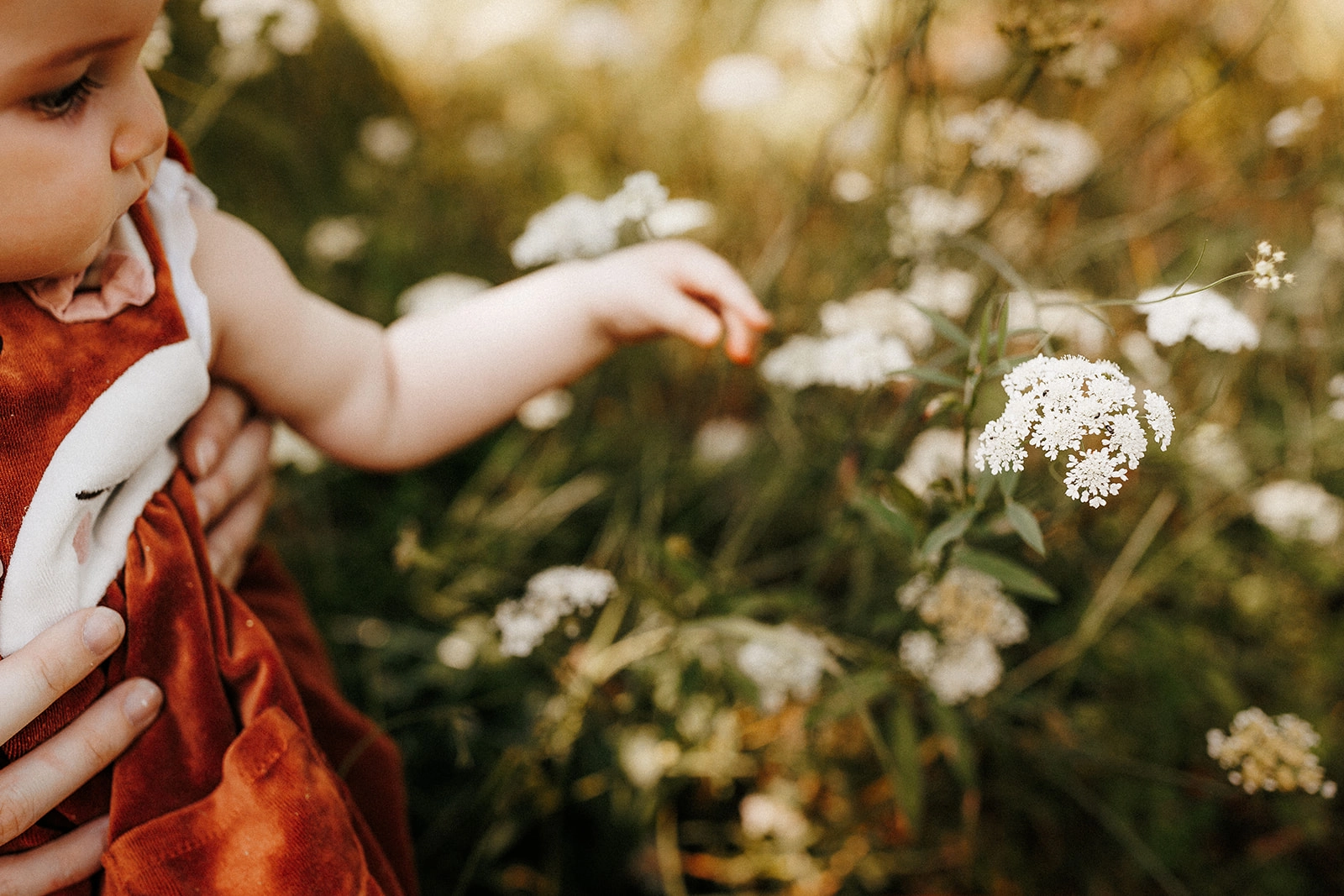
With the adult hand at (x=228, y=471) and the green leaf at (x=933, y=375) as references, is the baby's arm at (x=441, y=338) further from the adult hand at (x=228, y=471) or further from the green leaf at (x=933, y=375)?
the green leaf at (x=933, y=375)

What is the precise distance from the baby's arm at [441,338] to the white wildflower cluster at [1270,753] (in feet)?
1.91

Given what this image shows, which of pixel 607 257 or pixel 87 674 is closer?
pixel 87 674

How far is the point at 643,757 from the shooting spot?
114cm

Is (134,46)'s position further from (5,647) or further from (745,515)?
(745,515)

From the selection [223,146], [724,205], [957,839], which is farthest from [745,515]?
[223,146]

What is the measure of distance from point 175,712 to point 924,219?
1.00 meters

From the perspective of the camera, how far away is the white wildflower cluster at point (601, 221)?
2.87 feet

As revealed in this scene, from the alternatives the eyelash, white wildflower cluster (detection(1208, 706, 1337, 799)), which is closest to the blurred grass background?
white wildflower cluster (detection(1208, 706, 1337, 799))

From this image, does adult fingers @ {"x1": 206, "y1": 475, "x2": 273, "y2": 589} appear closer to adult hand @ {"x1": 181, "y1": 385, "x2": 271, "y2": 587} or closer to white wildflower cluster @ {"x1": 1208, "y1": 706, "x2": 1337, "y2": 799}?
adult hand @ {"x1": 181, "y1": 385, "x2": 271, "y2": 587}

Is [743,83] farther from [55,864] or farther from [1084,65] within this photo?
[55,864]

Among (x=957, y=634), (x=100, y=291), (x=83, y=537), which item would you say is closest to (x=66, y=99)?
(x=100, y=291)

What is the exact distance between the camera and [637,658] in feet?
3.21

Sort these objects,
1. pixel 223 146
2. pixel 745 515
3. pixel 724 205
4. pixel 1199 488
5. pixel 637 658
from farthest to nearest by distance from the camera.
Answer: pixel 223 146 → pixel 724 205 → pixel 745 515 → pixel 1199 488 → pixel 637 658

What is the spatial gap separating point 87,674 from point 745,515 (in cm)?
94
